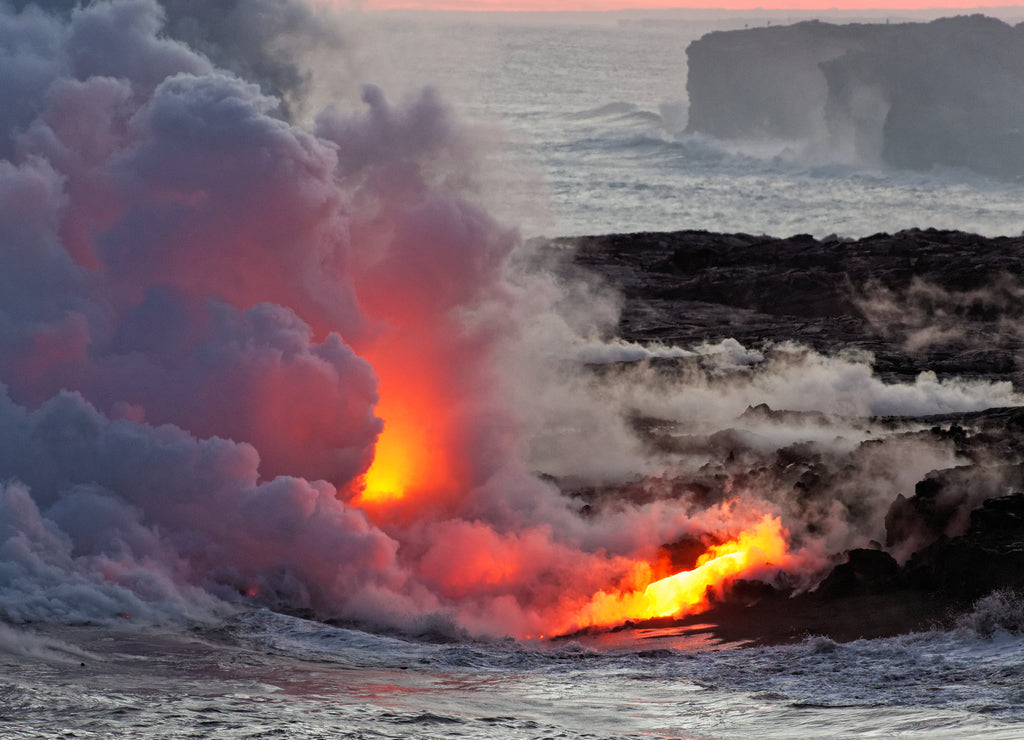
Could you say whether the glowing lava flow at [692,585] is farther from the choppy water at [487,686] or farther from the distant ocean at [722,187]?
the distant ocean at [722,187]

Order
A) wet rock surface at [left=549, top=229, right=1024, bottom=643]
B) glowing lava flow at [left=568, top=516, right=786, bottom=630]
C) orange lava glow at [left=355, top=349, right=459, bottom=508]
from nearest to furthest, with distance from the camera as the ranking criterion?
wet rock surface at [left=549, top=229, right=1024, bottom=643], glowing lava flow at [left=568, top=516, right=786, bottom=630], orange lava glow at [left=355, top=349, right=459, bottom=508]

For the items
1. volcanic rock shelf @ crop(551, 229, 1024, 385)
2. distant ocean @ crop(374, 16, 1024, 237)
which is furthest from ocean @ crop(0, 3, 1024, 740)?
distant ocean @ crop(374, 16, 1024, 237)

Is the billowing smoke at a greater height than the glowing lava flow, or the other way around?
the billowing smoke

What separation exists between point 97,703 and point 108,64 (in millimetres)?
12973

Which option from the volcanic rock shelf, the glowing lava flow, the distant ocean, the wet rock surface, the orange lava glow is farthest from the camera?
the distant ocean

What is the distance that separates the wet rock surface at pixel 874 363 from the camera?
57.9ft

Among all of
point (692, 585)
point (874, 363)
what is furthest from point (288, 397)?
point (874, 363)

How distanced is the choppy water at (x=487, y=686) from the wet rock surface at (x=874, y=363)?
128 centimetres

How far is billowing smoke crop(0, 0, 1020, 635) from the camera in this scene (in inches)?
750

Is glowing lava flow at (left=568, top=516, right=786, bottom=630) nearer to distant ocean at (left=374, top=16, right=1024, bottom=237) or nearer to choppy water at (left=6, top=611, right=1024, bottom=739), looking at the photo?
choppy water at (left=6, top=611, right=1024, bottom=739)

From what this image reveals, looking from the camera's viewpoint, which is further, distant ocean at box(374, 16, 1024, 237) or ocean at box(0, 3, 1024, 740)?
distant ocean at box(374, 16, 1024, 237)

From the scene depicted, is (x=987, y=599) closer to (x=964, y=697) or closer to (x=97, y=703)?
(x=964, y=697)

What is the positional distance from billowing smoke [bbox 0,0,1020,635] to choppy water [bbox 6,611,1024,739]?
1.27 m

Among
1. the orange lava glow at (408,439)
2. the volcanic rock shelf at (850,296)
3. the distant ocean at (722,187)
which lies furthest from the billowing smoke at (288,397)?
the distant ocean at (722,187)
